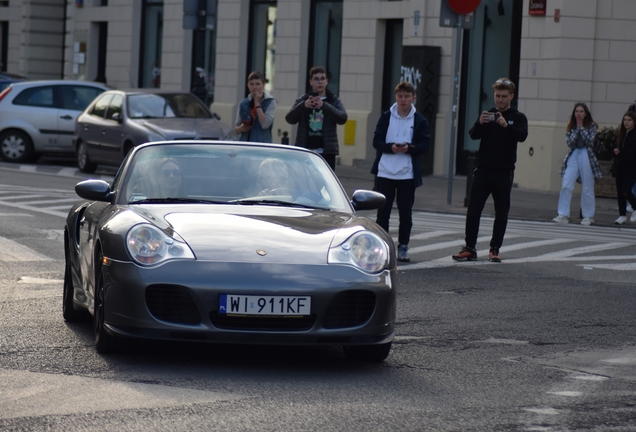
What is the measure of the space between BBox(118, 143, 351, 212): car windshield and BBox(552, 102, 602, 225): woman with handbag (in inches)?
399

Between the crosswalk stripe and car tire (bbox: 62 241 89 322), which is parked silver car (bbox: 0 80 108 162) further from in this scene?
car tire (bbox: 62 241 89 322)

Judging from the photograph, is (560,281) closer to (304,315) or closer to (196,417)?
(304,315)

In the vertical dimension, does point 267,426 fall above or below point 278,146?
below

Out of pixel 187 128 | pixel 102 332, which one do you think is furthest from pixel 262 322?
pixel 187 128

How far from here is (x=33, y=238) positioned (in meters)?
13.2

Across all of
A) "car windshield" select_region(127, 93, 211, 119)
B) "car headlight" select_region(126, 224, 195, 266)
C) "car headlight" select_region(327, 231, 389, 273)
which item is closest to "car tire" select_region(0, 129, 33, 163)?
"car windshield" select_region(127, 93, 211, 119)

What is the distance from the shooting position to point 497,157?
40.2 feet

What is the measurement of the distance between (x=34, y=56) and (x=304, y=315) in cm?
3640

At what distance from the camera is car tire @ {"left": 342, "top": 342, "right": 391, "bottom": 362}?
23.0ft

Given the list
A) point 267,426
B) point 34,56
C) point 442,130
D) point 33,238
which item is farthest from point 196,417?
point 34,56

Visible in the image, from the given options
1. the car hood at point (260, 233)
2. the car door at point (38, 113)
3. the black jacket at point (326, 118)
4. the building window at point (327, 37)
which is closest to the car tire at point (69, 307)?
the car hood at point (260, 233)

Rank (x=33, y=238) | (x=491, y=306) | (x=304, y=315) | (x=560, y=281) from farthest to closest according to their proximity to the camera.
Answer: (x=33, y=238), (x=560, y=281), (x=491, y=306), (x=304, y=315)

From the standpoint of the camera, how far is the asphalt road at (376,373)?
5574 mm

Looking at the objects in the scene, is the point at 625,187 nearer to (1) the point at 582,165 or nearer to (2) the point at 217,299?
(1) the point at 582,165
